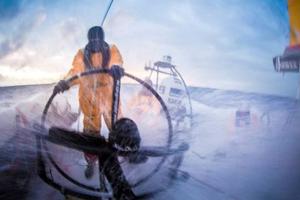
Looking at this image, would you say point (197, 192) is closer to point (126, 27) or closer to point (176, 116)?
point (176, 116)

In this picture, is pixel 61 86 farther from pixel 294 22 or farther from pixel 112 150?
pixel 294 22

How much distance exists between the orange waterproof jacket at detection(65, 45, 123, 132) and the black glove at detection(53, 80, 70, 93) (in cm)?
3

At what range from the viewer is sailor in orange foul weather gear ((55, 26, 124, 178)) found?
133 centimetres

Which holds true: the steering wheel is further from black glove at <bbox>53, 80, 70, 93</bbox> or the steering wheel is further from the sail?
the sail

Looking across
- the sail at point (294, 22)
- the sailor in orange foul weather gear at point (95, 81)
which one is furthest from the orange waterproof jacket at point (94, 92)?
the sail at point (294, 22)

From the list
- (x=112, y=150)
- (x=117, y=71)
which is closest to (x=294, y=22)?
(x=117, y=71)

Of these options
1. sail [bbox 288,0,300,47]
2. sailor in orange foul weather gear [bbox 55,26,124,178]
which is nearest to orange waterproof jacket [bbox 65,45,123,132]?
sailor in orange foul weather gear [bbox 55,26,124,178]

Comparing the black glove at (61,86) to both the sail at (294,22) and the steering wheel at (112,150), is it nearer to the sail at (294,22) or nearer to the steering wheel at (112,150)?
the steering wheel at (112,150)

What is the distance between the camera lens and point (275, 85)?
4.48ft

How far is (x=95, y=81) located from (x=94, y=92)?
0.12ft

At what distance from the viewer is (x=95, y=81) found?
53.1 inches

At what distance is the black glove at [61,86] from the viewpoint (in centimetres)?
135

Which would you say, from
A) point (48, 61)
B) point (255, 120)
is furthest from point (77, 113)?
point (255, 120)

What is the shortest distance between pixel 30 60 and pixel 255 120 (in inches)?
31.8
